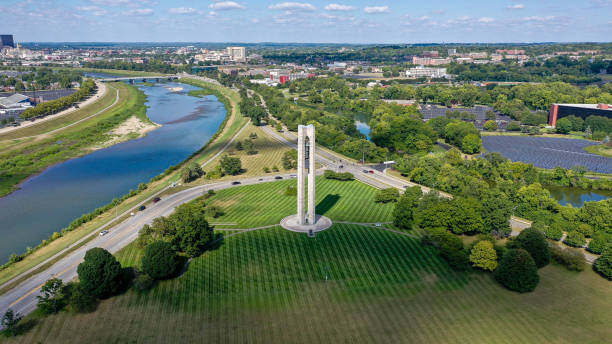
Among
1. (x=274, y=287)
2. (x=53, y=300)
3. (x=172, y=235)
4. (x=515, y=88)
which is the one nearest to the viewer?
(x=53, y=300)

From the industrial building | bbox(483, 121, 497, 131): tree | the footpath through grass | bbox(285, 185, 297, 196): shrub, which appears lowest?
the footpath through grass

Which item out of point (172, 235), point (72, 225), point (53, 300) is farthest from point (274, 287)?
point (72, 225)

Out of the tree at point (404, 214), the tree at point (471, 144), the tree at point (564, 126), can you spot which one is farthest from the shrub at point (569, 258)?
the tree at point (564, 126)

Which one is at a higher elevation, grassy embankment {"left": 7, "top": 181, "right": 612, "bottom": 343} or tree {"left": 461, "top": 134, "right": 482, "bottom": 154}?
tree {"left": 461, "top": 134, "right": 482, "bottom": 154}

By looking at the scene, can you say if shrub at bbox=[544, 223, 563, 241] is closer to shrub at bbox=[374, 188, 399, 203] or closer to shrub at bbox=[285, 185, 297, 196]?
shrub at bbox=[374, 188, 399, 203]

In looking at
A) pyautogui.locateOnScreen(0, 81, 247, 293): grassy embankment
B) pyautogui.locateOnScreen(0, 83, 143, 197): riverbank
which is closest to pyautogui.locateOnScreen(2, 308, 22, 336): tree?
pyautogui.locateOnScreen(0, 81, 247, 293): grassy embankment

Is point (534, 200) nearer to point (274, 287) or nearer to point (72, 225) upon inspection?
point (274, 287)

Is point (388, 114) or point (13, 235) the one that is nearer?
point (13, 235)
